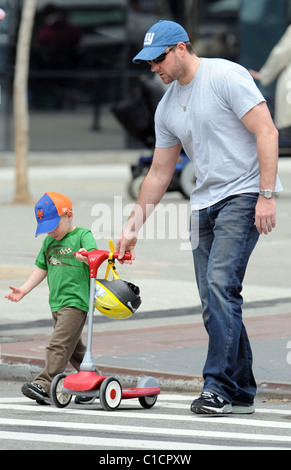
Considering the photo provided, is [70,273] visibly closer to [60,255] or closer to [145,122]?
[60,255]

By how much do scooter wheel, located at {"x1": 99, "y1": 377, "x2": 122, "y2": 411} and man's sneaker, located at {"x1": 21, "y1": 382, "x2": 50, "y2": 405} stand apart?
0.39 m

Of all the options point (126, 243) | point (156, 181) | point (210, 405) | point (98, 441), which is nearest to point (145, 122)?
point (156, 181)

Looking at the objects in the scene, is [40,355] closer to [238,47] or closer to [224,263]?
[224,263]

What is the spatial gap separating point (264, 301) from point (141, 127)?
9.10m

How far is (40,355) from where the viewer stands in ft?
26.0

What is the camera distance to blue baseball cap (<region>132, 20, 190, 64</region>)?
626 centimetres

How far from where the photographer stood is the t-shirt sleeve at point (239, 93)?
6.14m

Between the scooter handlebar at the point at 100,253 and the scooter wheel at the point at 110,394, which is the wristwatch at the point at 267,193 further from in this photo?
the scooter wheel at the point at 110,394

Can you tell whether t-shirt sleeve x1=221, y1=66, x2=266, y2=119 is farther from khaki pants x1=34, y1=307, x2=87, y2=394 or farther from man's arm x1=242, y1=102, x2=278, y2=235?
khaki pants x1=34, y1=307, x2=87, y2=394

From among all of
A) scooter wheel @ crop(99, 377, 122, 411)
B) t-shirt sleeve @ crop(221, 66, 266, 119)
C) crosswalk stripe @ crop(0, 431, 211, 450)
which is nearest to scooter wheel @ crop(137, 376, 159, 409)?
scooter wheel @ crop(99, 377, 122, 411)

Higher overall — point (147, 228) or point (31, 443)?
point (31, 443)

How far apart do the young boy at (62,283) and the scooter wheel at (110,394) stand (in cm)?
40

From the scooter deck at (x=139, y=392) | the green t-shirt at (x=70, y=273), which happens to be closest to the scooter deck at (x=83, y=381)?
the scooter deck at (x=139, y=392)

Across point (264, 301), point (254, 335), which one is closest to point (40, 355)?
point (254, 335)
